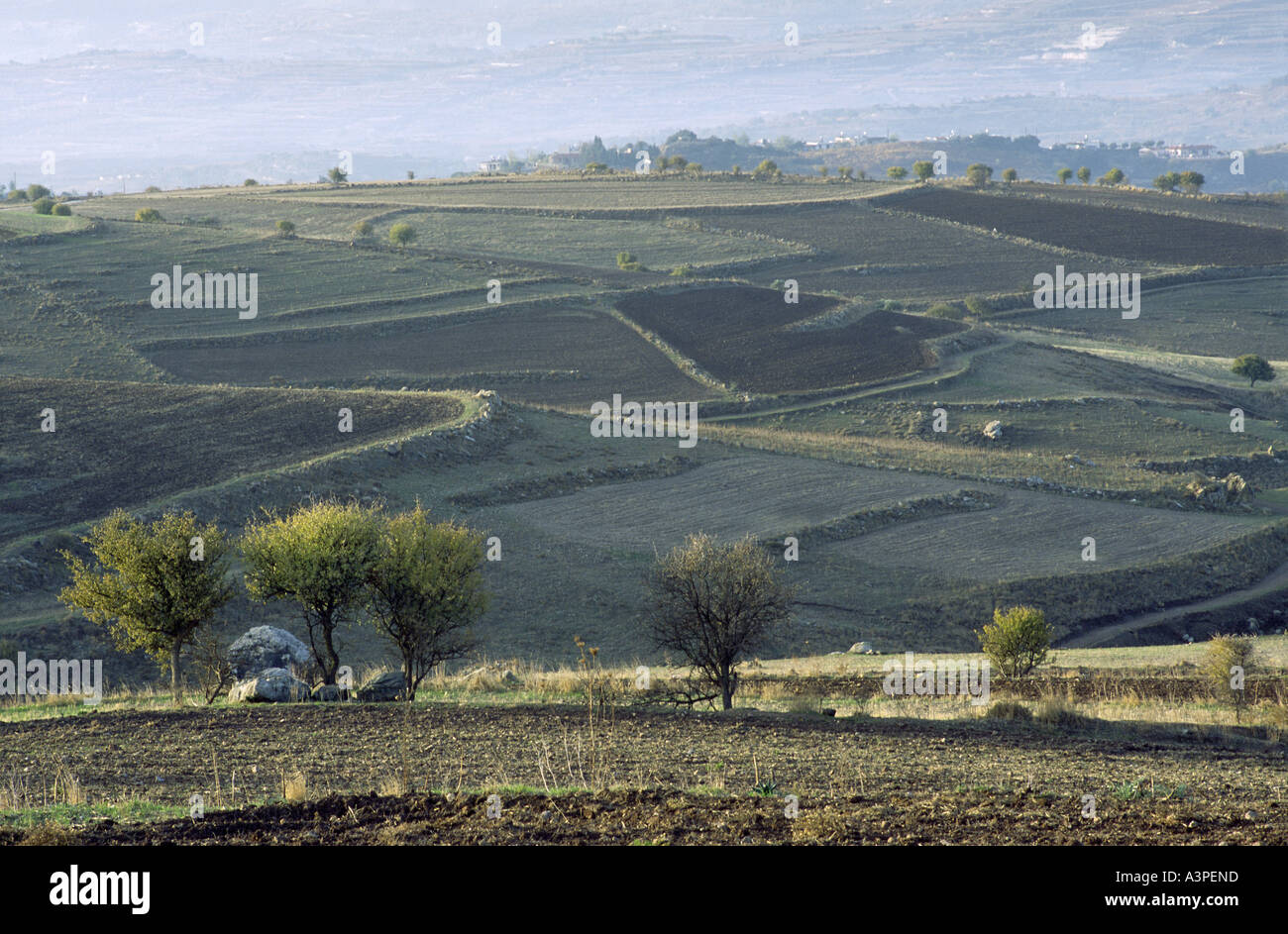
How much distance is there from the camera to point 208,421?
169 feet

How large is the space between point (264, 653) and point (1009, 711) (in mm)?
17826

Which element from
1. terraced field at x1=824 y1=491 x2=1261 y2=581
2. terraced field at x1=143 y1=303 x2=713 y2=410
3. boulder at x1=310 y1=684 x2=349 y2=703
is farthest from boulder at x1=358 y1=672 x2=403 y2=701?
terraced field at x1=143 y1=303 x2=713 y2=410

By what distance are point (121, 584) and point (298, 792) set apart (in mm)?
13581

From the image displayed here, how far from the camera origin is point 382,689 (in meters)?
25.5

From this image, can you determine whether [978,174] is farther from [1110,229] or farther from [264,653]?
[264,653]

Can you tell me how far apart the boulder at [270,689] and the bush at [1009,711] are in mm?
15386

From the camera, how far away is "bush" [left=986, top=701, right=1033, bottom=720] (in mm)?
22953

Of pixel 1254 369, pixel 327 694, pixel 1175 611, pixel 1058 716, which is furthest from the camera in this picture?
pixel 1254 369

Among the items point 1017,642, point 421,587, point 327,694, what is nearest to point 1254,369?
point 1017,642

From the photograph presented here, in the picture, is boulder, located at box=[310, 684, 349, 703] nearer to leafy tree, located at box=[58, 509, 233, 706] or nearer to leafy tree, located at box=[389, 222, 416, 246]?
leafy tree, located at box=[58, 509, 233, 706]

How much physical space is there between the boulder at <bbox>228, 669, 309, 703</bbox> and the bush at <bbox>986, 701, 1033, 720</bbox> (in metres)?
15.4

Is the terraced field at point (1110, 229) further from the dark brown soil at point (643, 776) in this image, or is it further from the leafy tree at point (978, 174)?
the dark brown soil at point (643, 776)

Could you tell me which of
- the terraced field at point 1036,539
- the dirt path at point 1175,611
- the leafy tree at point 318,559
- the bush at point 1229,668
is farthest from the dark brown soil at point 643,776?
the terraced field at point 1036,539
